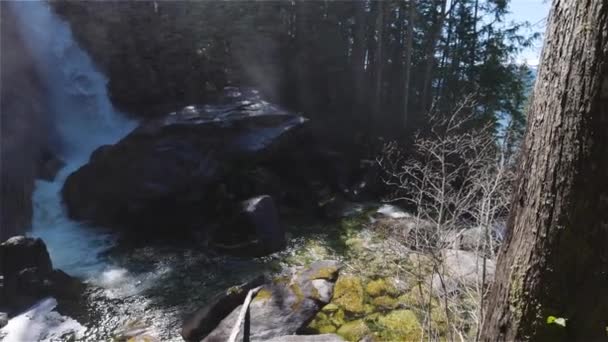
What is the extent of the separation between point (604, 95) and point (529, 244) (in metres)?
0.80

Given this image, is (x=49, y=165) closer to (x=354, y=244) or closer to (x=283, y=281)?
(x=283, y=281)

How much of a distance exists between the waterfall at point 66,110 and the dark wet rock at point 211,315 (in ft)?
14.6

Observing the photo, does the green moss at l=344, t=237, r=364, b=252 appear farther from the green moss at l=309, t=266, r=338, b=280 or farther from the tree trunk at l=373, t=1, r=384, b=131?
the tree trunk at l=373, t=1, r=384, b=131

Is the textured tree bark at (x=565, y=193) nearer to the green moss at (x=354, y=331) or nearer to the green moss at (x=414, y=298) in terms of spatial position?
the green moss at (x=354, y=331)

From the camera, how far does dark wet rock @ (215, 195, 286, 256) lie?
8.67 metres

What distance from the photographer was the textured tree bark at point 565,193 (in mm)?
1758

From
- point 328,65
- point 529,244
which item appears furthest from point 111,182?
point 328,65

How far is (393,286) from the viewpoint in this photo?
671 cm

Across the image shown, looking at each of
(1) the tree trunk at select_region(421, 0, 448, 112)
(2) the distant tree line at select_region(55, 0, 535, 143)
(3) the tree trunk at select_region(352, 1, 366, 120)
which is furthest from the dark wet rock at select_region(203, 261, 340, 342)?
(1) the tree trunk at select_region(421, 0, 448, 112)

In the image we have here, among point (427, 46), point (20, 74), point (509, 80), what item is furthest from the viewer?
point (427, 46)

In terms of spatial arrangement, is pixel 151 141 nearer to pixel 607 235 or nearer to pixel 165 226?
pixel 165 226

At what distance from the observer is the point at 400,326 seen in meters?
5.68

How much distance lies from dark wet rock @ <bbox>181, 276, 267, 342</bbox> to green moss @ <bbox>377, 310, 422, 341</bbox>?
2.29 meters

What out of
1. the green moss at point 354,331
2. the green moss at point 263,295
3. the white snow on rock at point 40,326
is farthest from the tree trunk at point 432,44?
the white snow on rock at point 40,326
